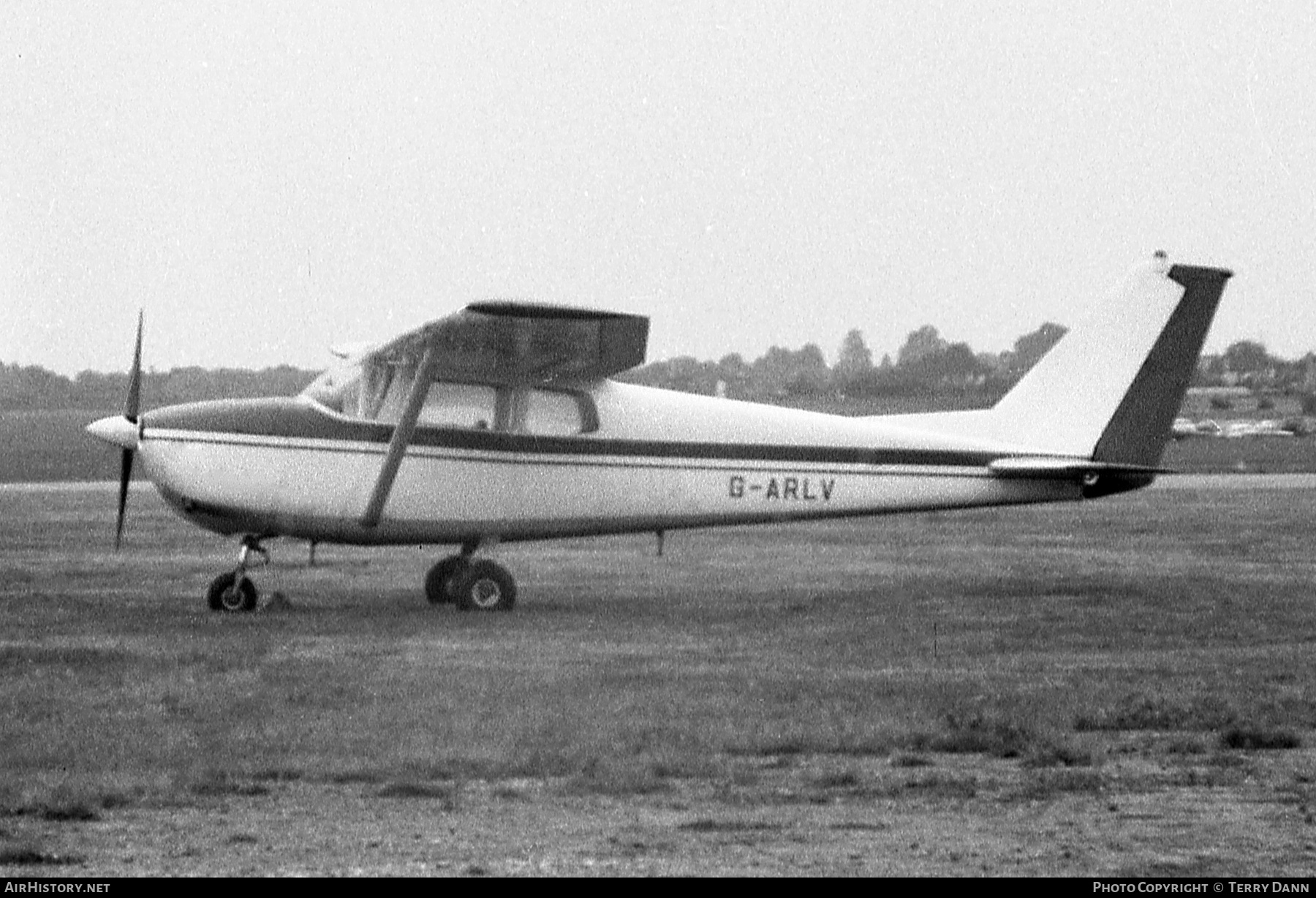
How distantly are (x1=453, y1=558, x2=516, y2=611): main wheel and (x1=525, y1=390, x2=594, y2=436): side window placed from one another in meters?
1.19

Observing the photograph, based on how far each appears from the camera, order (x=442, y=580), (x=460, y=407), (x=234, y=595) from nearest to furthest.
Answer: (x=234, y=595) → (x=460, y=407) → (x=442, y=580)

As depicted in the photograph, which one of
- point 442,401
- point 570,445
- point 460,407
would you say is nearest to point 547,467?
point 570,445

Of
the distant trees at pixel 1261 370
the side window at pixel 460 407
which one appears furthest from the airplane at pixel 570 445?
the distant trees at pixel 1261 370

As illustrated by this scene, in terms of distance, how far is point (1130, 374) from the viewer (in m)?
18.3

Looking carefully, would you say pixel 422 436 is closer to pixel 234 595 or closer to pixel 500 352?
pixel 500 352

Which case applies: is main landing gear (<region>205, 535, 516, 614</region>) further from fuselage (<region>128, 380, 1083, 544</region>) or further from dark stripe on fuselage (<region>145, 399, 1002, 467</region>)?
dark stripe on fuselage (<region>145, 399, 1002, 467</region>)

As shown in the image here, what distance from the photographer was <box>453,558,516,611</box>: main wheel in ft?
54.3

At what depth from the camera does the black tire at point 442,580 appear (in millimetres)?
17141

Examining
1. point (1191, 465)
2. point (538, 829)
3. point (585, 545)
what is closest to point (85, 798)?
point (538, 829)

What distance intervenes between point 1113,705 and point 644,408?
7427 millimetres

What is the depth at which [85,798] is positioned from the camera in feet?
25.7

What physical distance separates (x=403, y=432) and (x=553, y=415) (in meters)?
1.36

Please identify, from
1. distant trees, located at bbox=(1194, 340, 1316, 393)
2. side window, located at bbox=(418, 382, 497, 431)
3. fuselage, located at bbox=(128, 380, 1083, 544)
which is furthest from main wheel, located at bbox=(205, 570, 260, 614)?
distant trees, located at bbox=(1194, 340, 1316, 393)
